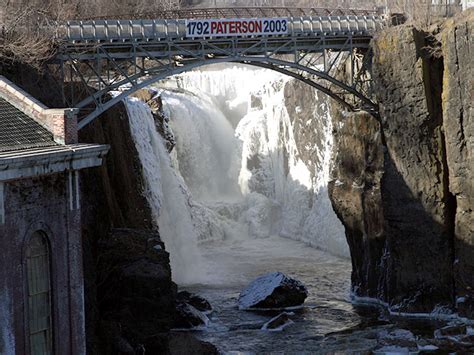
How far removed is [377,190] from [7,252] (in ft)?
64.0

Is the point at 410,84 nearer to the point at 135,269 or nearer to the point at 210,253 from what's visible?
the point at 135,269

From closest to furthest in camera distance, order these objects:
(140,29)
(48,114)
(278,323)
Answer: (48,114), (140,29), (278,323)

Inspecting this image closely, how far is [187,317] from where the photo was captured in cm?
3378

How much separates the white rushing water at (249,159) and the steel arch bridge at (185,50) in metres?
9.57

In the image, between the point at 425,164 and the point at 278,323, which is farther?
the point at 425,164

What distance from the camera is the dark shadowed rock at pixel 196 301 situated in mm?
35750

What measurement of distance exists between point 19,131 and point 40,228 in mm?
2583

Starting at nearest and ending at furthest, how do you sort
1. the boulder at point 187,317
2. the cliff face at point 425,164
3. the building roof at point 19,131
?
the building roof at point 19,131 < the boulder at point 187,317 < the cliff face at point 425,164

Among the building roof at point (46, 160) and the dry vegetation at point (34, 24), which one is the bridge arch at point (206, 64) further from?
the building roof at point (46, 160)

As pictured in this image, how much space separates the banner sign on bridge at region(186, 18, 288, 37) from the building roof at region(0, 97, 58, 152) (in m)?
11.3

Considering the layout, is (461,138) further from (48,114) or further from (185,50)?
(48,114)

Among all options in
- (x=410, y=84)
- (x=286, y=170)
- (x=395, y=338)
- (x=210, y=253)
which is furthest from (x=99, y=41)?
(x=286, y=170)

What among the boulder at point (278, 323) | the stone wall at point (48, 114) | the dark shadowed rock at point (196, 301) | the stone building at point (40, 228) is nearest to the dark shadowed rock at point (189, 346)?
the boulder at point (278, 323)

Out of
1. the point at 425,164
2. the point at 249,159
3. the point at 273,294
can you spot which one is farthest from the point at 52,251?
the point at 249,159
